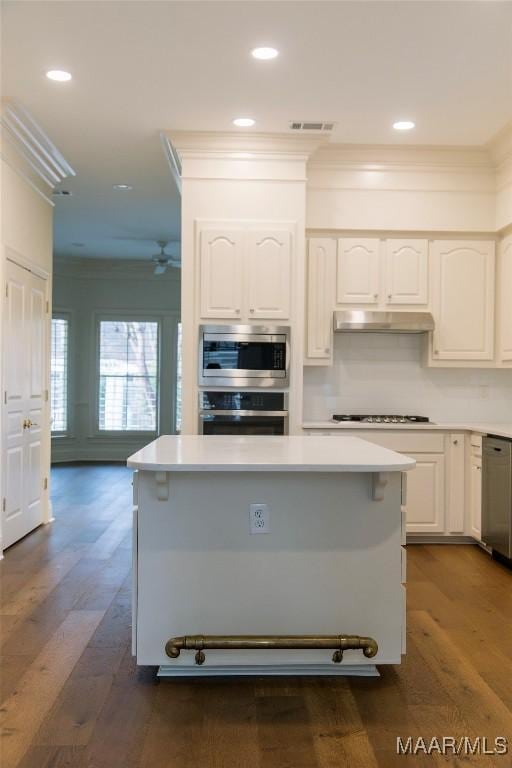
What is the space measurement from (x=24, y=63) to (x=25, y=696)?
3.21 meters

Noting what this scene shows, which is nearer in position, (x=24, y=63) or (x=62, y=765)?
(x=62, y=765)

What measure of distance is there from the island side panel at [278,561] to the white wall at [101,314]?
7.29 m

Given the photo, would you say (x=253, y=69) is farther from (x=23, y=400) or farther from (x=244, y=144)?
(x=23, y=400)

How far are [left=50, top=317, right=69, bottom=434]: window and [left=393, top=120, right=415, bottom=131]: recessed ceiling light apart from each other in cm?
627

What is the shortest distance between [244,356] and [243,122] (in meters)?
1.58

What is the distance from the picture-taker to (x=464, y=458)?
4.92 metres

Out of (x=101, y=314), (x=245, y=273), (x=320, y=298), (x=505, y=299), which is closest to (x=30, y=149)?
(x=245, y=273)

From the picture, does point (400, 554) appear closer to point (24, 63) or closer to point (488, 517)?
point (488, 517)

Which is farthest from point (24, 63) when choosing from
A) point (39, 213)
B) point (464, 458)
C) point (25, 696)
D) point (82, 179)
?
point (464, 458)

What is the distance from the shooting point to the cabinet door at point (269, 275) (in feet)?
15.7

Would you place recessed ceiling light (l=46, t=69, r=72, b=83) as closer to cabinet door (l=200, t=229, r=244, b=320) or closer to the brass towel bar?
cabinet door (l=200, t=229, r=244, b=320)

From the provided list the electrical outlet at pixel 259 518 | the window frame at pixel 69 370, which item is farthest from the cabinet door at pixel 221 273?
the window frame at pixel 69 370

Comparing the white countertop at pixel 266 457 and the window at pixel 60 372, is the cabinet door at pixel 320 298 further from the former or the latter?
the window at pixel 60 372

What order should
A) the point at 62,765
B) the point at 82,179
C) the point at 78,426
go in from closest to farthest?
the point at 62,765 → the point at 82,179 → the point at 78,426
